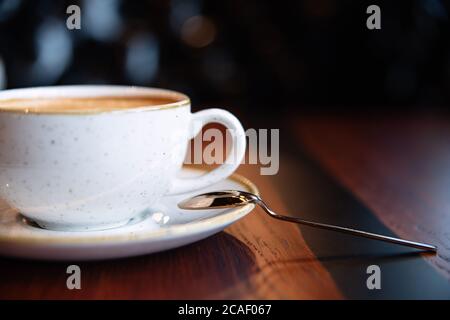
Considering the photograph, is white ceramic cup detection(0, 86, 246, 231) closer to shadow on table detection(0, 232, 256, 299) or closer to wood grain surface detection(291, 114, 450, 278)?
shadow on table detection(0, 232, 256, 299)

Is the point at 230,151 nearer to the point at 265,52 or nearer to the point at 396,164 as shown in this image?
the point at 396,164

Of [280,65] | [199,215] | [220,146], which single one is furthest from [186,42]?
[199,215]

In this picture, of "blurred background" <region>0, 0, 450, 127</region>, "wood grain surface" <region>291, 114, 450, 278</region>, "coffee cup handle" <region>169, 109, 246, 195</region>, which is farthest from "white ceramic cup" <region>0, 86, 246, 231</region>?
"blurred background" <region>0, 0, 450, 127</region>

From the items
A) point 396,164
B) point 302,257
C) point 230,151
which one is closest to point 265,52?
point 396,164

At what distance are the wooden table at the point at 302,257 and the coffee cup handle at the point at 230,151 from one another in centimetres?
6

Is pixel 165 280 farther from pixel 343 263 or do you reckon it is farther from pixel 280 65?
pixel 280 65

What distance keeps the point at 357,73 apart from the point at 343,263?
1446 millimetres

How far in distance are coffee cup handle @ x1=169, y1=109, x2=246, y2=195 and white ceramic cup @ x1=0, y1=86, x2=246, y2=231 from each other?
1.3 inches

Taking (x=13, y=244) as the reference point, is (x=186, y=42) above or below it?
above

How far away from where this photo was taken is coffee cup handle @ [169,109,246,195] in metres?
0.59

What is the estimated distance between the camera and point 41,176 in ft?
1.66

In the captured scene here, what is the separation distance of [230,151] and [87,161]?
0.16 meters

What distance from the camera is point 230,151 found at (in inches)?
24.1

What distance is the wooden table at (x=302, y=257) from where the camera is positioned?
0.44 metres
